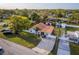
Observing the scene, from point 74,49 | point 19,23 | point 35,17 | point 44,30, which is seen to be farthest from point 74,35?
point 19,23

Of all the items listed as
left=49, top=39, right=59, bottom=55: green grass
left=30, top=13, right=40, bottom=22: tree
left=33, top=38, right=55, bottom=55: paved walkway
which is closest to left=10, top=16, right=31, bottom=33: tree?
left=30, top=13, right=40, bottom=22: tree

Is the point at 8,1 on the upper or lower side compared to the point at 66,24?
upper

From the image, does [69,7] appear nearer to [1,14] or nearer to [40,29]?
[40,29]

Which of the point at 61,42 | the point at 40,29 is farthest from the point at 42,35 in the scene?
the point at 61,42

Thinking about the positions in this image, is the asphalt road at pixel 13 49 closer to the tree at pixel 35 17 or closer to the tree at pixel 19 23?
the tree at pixel 19 23

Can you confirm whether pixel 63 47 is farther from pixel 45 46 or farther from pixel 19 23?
pixel 19 23

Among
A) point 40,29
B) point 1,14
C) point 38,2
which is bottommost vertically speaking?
point 40,29
